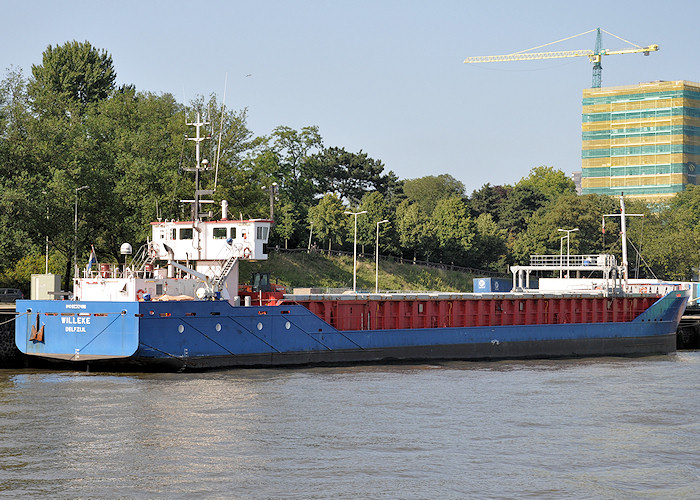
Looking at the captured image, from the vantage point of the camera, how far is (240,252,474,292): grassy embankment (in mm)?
93188

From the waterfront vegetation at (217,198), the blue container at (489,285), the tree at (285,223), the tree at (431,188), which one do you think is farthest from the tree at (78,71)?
the tree at (431,188)

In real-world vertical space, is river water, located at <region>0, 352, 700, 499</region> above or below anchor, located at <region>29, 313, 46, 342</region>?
below

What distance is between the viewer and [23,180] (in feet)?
219

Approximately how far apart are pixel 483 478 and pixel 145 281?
824 inches

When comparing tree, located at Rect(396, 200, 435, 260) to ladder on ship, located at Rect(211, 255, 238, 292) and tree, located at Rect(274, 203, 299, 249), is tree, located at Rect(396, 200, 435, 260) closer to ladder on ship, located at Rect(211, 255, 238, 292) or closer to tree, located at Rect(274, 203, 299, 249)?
tree, located at Rect(274, 203, 299, 249)

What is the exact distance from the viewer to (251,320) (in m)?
40.8

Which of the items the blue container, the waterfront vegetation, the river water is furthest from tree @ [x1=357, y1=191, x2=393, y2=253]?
the river water

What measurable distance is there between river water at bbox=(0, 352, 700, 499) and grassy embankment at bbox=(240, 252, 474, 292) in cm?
5089

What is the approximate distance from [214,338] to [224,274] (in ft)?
11.4

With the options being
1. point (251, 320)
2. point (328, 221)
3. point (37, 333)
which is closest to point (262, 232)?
point (251, 320)

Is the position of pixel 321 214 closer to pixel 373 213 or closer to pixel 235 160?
pixel 373 213

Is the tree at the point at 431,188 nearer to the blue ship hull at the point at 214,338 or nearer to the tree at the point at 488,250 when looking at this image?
the tree at the point at 488,250

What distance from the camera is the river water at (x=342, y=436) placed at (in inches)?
868

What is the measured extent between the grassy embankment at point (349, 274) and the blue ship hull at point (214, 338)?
39.8 m
